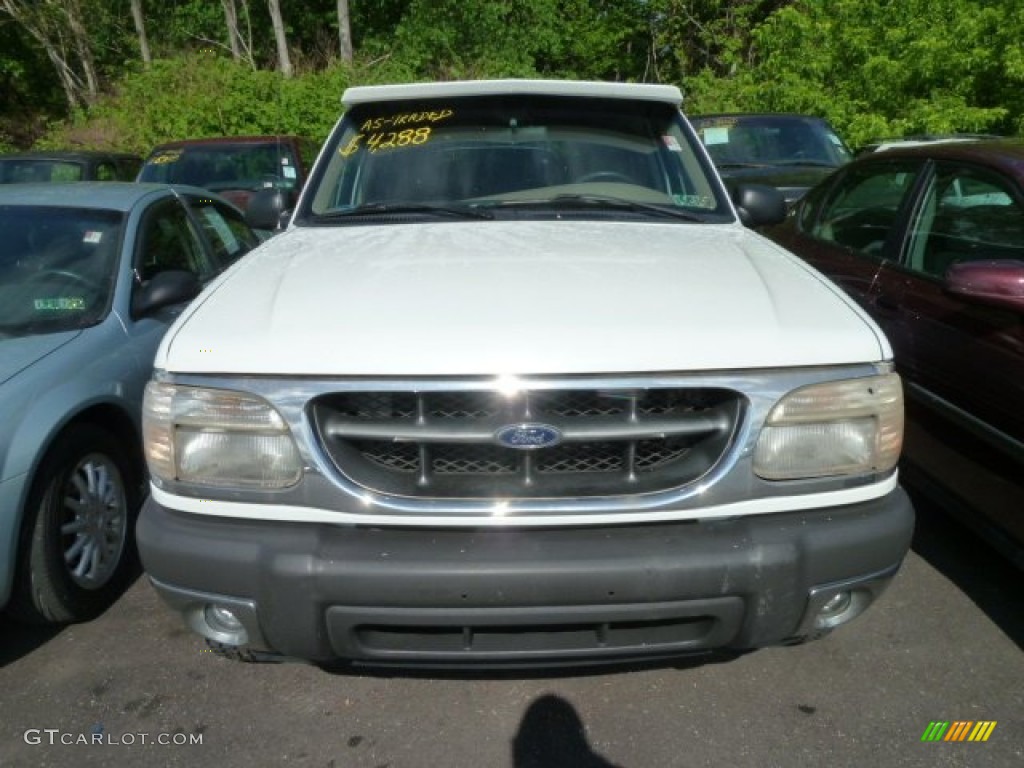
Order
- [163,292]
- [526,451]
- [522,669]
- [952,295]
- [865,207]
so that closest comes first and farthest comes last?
[526,451] < [522,669] < [952,295] < [163,292] < [865,207]

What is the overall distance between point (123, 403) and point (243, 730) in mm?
1443

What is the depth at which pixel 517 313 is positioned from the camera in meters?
2.24

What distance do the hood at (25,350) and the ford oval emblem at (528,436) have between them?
185 centimetres

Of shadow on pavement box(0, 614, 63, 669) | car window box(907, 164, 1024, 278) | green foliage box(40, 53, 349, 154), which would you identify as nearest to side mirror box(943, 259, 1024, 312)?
car window box(907, 164, 1024, 278)

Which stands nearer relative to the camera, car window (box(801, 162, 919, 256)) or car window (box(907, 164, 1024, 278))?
car window (box(907, 164, 1024, 278))

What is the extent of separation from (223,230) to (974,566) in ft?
13.5

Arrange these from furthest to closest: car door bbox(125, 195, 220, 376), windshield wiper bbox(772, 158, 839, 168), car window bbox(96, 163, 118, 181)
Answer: car window bbox(96, 163, 118, 181), windshield wiper bbox(772, 158, 839, 168), car door bbox(125, 195, 220, 376)

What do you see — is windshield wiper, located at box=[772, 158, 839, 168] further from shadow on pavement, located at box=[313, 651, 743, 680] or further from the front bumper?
the front bumper

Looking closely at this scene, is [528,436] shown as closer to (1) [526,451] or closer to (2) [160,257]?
(1) [526,451]

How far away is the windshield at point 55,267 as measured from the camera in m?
3.53

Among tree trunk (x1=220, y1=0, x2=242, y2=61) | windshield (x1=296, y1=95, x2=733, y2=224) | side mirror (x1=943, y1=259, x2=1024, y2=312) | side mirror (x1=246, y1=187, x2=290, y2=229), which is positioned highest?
tree trunk (x1=220, y1=0, x2=242, y2=61)

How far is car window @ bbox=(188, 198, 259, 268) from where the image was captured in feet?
15.8

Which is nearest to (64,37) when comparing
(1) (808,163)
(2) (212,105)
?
(2) (212,105)

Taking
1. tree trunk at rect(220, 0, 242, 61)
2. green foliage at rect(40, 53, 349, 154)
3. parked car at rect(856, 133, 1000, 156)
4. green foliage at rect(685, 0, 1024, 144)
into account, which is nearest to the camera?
parked car at rect(856, 133, 1000, 156)
